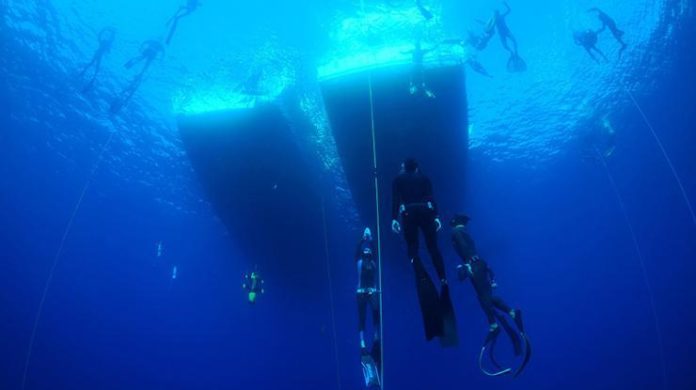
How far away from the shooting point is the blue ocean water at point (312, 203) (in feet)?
46.0

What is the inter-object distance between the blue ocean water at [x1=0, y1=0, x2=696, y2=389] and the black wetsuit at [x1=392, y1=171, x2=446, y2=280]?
4310 mm

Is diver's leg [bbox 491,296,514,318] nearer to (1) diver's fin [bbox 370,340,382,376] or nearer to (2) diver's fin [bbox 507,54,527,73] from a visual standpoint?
(1) diver's fin [bbox 370,340,382,376]

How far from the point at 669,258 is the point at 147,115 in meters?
27.6

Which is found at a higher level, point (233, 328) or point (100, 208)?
point (100, 208)

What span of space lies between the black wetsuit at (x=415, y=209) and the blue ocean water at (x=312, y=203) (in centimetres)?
431

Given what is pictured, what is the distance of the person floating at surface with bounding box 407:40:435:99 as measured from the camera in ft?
32.4

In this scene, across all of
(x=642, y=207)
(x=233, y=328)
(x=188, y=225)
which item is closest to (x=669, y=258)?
(x=642, y=207)

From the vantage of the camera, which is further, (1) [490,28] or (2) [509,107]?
(2) [509,107]

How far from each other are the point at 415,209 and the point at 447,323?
6.39 feet

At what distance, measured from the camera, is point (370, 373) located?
7.14 metres

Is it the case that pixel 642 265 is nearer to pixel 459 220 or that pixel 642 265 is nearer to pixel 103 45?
pixel 459 220

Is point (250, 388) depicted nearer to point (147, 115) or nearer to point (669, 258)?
point (147, 115)

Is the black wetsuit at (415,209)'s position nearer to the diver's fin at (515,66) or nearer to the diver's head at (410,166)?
the diver's head at (410,166)

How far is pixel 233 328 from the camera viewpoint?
25109 millimetres
